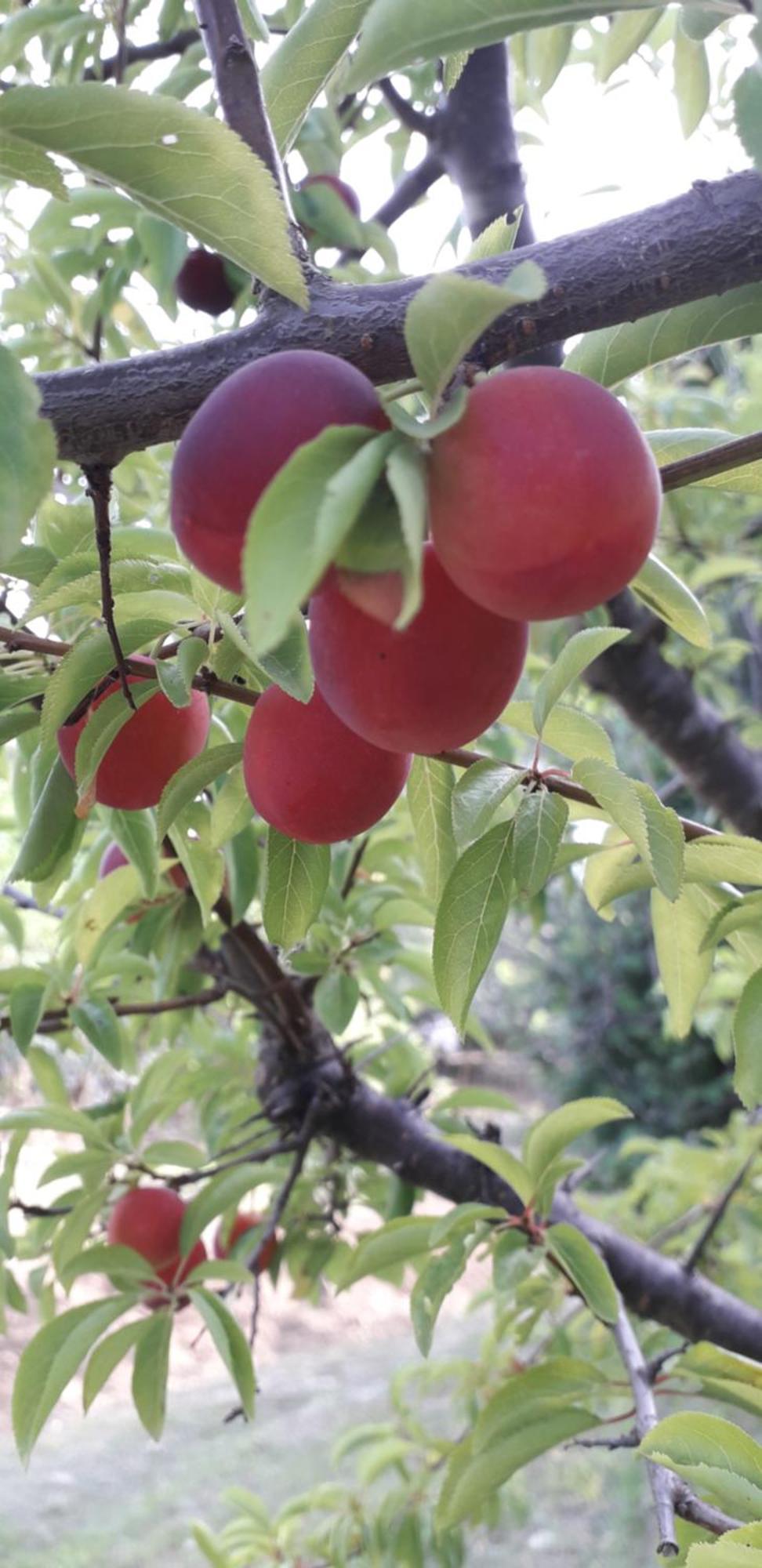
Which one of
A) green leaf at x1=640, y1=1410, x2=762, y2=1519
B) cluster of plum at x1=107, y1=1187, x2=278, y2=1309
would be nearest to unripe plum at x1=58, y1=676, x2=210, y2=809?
green leaf at x1=640, y1=1410, x2=762, y2=1519

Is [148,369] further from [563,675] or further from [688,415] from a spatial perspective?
[688,415]

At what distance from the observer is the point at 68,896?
3.93ft

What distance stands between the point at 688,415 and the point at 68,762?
181 cm

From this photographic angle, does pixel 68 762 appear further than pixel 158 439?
Yes

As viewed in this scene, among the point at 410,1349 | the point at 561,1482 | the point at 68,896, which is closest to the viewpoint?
the point at 68,896

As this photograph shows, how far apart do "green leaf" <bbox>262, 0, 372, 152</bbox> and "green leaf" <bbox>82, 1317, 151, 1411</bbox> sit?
0.85 metres

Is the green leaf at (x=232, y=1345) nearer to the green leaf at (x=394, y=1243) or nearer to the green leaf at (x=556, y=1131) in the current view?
the green leaf at (x=394, y=1243)

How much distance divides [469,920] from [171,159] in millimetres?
320

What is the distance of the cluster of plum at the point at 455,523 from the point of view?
310 mm

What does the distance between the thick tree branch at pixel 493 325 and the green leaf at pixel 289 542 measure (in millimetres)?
126

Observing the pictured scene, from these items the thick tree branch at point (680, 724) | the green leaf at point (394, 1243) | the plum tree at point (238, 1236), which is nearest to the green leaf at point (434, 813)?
the green leaf at point (394, 1243)

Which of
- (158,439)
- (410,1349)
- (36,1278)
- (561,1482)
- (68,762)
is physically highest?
(158,439)

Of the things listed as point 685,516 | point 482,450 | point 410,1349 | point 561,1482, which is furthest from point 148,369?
point 410,1349

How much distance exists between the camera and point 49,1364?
2.92 feet
